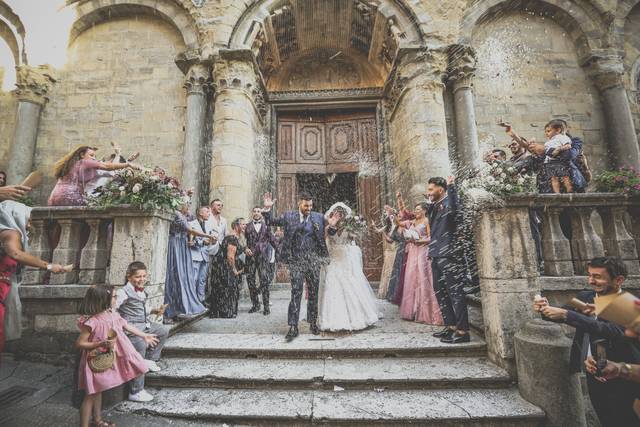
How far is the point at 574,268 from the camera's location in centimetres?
361

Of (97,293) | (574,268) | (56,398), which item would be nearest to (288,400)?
(97,293)

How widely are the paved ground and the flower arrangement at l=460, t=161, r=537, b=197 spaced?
7.11 ft

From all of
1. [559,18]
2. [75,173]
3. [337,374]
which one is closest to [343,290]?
[337,374]

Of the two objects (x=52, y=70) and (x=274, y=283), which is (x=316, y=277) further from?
(x=52, y=70)

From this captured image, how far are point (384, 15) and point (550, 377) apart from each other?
853cm

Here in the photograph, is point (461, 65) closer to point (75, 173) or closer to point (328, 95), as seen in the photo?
point (328, 95)

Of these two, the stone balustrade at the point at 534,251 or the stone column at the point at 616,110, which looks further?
the stone column at the point at 616,110

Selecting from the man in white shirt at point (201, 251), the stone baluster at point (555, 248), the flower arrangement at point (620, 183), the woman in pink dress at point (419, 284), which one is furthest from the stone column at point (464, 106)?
the man in white shirt at point (201, 251)

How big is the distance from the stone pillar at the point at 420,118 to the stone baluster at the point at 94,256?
615cm

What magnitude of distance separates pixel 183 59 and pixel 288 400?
8.44 meters

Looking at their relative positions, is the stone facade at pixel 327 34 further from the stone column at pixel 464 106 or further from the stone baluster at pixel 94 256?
the stone baluster at pixel 94 256

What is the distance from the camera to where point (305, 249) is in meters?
4.12

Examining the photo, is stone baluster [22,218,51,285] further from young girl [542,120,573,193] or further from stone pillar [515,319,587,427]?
young girl [542,120,573,193]

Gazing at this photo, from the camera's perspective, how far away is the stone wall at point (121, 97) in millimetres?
7969
